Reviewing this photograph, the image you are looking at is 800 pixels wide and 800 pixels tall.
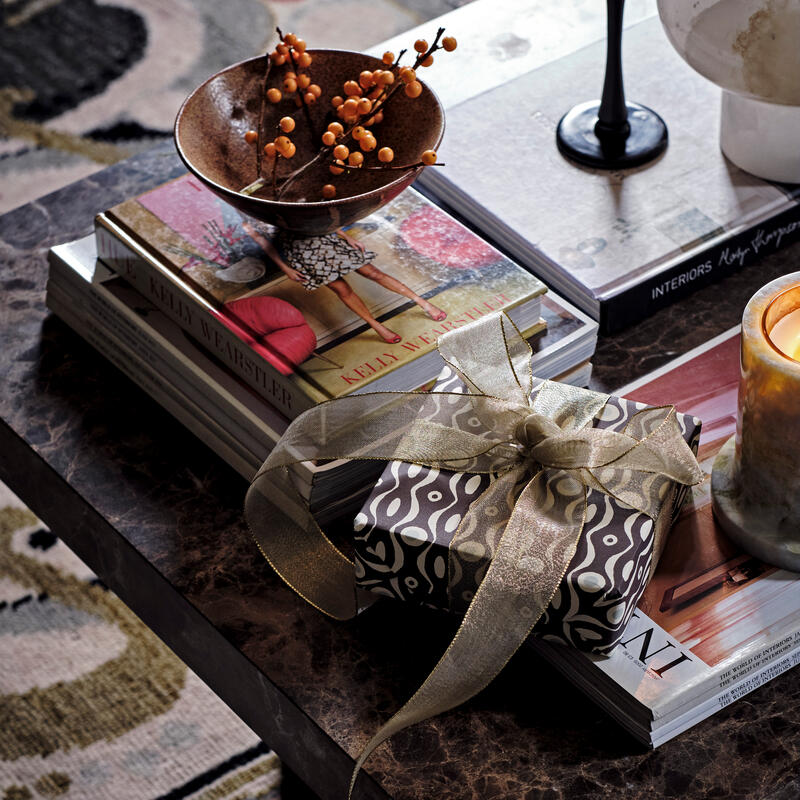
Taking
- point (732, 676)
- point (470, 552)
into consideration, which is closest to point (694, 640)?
point (732, 676)

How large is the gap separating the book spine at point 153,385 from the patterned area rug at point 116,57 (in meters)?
1.06

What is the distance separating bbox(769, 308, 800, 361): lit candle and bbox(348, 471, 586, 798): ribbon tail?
15 centimetres

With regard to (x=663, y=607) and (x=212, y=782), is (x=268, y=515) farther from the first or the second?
(x=212, y=782)

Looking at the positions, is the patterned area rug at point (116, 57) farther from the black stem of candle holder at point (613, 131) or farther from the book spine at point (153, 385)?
the black stem of candle holder at point (613, 131)

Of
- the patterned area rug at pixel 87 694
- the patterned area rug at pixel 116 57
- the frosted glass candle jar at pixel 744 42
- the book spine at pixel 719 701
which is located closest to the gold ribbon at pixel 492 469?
the book spine at pixel 719 701

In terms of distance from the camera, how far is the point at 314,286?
0.83m

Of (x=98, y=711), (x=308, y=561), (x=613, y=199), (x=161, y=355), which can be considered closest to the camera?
(x=308, y=561)

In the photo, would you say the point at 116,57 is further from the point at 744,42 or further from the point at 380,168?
the point at 744,42

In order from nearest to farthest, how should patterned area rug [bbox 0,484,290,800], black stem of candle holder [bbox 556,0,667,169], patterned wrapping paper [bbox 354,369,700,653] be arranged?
patterned wrapping paper [bbox 354,369,700,653] → black stem of candle holder [bbox 556,0,667,169] → patterned area rug [bbox 0,484,290,800]

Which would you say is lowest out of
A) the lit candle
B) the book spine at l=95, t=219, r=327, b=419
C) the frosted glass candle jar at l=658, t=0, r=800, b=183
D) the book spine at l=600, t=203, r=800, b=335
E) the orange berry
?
the book spine at l=600, t=203, r=800, b=335

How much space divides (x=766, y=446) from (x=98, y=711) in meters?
0.89

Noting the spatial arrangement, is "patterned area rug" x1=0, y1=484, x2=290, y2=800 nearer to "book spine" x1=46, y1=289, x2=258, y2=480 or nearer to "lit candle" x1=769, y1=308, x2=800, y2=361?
"book spine" x1=46, y1=289, x2=258, y2=480

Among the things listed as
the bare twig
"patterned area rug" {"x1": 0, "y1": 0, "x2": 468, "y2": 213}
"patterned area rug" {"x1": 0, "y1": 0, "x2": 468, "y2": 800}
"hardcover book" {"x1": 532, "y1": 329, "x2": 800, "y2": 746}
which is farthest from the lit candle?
"patterned area rug" {"x1": 0, "y1": 0, "x2": 468, "y2": 213}

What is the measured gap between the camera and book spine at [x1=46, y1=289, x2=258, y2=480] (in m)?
0.84
